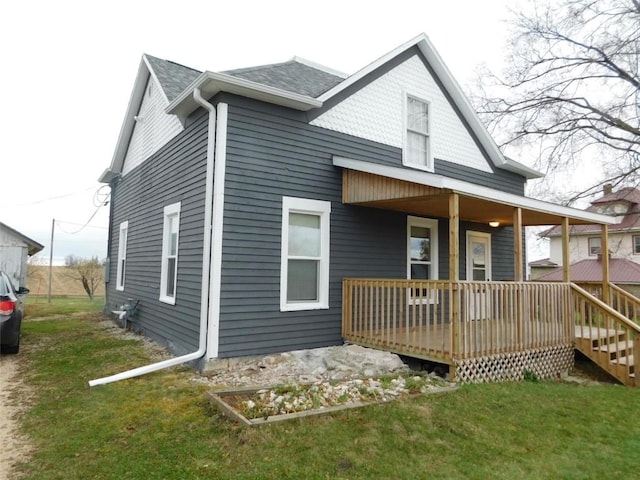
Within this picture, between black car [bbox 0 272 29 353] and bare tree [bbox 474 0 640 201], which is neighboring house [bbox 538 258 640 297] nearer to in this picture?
bare tree [bbox 474 0 640 201]

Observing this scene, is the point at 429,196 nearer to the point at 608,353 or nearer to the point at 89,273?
the point at 608,353

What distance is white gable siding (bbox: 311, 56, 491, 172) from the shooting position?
7.91m

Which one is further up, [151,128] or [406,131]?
[151,128]

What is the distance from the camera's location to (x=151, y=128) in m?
9.85

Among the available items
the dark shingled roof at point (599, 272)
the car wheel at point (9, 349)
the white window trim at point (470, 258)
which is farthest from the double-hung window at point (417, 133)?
the dark shingled roof at point (599, 272)

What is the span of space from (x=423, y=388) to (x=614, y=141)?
14777 millimetres

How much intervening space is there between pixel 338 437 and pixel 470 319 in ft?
8.91

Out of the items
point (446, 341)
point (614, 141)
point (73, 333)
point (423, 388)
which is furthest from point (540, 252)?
point (73, 333)

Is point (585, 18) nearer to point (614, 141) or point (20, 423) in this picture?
point (614, 141)

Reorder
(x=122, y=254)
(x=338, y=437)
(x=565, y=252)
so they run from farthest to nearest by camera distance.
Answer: (x=122, y=254) < (x=565, y=252) < (x=338, y=437)

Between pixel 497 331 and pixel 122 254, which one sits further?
pixel 122 254

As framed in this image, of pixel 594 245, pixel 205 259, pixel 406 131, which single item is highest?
pixel 406 131

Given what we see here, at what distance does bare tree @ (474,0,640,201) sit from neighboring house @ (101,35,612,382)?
647cm

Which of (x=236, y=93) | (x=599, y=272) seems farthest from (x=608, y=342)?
(x=599, y=272)
